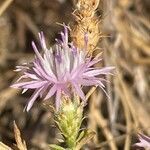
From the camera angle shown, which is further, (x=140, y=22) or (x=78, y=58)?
(x=140, y=22)

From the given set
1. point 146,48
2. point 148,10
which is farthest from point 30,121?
point 148,10

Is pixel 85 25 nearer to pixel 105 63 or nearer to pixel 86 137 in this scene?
pixel 86 137

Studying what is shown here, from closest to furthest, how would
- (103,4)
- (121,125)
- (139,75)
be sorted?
(103,4)
(121,125)
(139,75)

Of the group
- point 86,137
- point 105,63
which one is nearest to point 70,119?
→ point 86,137

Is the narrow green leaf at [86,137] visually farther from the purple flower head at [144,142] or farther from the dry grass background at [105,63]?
the dry grass background at [105,63]

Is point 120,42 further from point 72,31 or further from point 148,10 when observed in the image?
point 72,31

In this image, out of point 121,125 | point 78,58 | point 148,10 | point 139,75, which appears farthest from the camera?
point 148,10

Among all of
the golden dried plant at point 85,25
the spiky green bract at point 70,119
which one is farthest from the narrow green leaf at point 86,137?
the golden dried plant at point 85,25
